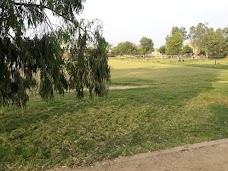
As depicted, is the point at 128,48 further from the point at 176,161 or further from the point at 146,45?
the point at 176,161

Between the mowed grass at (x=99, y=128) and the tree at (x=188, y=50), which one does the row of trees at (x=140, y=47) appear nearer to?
the tree at (x=188, y=50)

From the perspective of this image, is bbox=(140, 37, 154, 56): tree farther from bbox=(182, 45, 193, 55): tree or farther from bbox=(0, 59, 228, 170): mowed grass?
bbox=(0, 59, 228, 170): mowed grass

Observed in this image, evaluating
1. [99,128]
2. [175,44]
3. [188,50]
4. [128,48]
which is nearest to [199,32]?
[188,50]

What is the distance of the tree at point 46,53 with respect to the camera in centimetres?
448

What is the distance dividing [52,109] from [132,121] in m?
2.68

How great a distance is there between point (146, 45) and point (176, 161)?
8245 cm

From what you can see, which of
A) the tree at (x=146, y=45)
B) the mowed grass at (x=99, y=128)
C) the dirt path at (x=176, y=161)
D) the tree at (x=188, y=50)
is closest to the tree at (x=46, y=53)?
the mowed grass at (x=99, y=128)

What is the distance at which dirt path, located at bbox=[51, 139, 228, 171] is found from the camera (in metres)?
5.86

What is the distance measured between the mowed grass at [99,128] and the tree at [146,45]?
74552 mm

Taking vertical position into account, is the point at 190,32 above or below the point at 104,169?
above

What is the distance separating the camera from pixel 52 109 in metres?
10.4

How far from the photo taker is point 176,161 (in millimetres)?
6184

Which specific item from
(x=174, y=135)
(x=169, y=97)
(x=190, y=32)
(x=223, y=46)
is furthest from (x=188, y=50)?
(x=174, y=135)

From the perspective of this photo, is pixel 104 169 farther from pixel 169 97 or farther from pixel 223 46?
pixel 223 46
